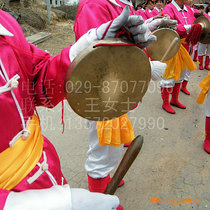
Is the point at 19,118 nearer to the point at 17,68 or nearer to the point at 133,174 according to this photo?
the point at 17,68

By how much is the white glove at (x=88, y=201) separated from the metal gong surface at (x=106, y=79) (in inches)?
10.8

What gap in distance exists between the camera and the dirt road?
1677 mm

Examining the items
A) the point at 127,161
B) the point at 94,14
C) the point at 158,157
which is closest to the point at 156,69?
the point at 94,14

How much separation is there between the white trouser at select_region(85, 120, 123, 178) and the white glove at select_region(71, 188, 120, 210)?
0.81 meters

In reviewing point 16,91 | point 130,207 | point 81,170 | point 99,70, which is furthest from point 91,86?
point 81,170

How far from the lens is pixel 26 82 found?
0.77 m

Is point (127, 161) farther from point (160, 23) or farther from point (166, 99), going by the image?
point (166, 99)

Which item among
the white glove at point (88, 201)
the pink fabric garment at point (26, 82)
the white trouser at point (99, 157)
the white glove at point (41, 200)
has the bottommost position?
the white trouser at point (99, 157)

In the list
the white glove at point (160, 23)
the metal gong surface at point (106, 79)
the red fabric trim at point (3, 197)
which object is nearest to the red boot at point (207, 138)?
the white glove at point (160, 23)

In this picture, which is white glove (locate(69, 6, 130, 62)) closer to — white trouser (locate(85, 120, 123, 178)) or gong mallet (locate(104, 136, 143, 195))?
gong mallet (locate(104, 136, 143, 195))

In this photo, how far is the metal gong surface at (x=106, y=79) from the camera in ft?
2.11

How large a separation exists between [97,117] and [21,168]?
30 cm

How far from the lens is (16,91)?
665 millimetres

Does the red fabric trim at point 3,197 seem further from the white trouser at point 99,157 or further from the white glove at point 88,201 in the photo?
the white trouser at point 99,157
